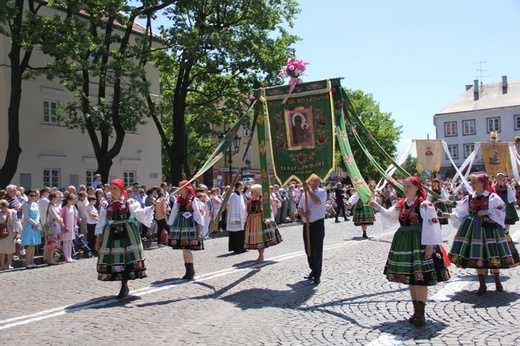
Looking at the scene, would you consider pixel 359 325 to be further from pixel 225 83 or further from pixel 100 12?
pixel 225 83

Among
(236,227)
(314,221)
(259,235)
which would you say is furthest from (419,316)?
(236,227)

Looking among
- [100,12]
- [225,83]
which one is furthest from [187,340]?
[225,83]

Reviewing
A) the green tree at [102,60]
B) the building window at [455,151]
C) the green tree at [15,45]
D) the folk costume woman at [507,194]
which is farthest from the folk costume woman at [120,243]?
the building window at [455,151]

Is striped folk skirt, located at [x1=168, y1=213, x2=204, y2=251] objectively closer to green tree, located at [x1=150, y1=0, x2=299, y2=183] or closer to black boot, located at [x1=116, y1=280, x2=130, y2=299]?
black boot, located at [x1=116, y1=280, x2=130, y2=299]

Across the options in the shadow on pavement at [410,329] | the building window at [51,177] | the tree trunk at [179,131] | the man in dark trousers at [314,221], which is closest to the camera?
the shadow on pavement at [410,329]

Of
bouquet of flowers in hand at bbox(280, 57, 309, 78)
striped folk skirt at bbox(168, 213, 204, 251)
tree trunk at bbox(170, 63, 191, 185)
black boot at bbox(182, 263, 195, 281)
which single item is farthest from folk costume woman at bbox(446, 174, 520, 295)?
tree trunk at bbox(170, 63, 191, 185)

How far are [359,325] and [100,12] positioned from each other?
63.0 feet

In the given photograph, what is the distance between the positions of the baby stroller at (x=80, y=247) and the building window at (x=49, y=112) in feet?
42.9

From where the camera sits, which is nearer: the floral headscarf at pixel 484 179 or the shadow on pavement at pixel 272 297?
the shadow on pavement at pixel 272 297

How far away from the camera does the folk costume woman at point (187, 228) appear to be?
406 inches

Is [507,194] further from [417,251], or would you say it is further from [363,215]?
[417,251]

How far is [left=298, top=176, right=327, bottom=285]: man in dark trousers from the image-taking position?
981 centimetres

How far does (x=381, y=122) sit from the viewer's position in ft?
213

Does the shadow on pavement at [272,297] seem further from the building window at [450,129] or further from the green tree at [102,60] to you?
the building window at [450,129]
